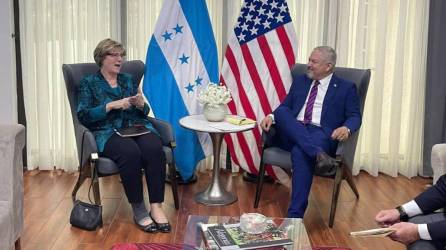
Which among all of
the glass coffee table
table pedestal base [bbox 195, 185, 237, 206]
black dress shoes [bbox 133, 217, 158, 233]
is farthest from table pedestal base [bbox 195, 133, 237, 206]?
the glass coffee table

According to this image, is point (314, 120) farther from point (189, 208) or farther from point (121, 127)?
point (121, 127)

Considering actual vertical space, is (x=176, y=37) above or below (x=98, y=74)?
above

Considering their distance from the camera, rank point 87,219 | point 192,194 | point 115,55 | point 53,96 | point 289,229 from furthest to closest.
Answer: point 53,96
point 192,194
point 115,55
point 87,219
point 289,229

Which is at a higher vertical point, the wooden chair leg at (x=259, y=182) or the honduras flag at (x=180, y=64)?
the honduras flag at (x=180, y=64)

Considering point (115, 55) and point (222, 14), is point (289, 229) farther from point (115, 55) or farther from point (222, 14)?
point (222, 14)

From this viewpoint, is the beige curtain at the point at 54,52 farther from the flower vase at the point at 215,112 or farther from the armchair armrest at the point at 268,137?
the armchair armrest at the point at 268,137

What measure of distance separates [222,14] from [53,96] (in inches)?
59.0

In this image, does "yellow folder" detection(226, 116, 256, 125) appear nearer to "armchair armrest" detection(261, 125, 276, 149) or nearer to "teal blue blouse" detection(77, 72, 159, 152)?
"armchair armrest" detection(261, 125, 276, 149)

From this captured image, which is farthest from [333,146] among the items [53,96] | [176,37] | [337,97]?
[53,96]

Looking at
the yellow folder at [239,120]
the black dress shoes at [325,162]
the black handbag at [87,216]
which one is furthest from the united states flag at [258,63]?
the black handbag at [87,216]

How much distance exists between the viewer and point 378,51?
14.8 ft

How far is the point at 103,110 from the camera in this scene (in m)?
3.50

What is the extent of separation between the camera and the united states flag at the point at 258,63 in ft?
13.7

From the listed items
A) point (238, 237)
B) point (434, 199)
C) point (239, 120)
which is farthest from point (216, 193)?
point (434, 199)
